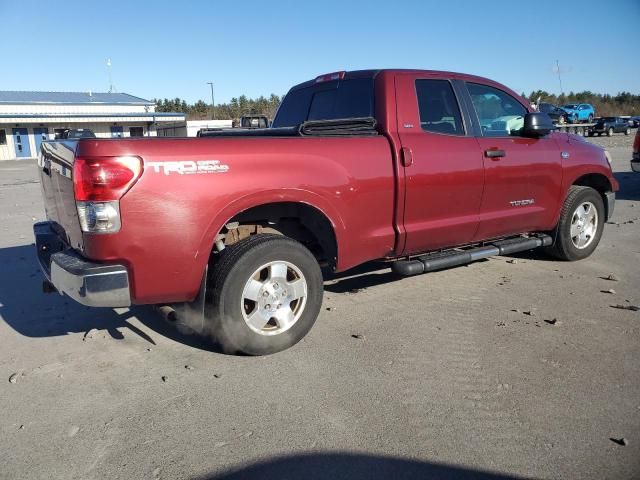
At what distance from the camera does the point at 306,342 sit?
392cm

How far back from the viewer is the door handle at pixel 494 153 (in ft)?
15.5

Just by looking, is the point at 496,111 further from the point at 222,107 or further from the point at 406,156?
the point at 222,107

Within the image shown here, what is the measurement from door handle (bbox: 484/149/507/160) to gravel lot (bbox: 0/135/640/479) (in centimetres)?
127

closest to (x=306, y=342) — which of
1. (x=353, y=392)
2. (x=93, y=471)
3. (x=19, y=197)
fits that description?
(x=353, y=392)

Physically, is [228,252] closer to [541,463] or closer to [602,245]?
[541,463]

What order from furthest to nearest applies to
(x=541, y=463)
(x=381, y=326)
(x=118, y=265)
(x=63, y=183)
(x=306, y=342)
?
(x=381, y=326), (x=306, y=342), (x=63, y=183), (x=118, y=265), (x=541, y=463)

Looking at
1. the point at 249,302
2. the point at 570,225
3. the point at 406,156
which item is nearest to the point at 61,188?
the point at 249,302

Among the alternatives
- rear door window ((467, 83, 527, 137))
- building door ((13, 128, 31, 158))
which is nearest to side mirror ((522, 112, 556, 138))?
rear door window ((467, 83, 527, 137))

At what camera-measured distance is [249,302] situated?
12.0ft

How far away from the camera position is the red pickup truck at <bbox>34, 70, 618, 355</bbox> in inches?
121

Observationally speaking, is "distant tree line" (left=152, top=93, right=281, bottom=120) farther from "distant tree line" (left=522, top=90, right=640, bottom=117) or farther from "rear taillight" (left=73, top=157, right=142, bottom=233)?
"rear taillight" (left=73, top=157, right=142, bottom=233)

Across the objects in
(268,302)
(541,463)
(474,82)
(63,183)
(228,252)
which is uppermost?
(474,82)

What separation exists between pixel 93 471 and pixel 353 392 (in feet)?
4.75

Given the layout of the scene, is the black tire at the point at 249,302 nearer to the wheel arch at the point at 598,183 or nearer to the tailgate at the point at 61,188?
the tailgate at the point at 61,188
